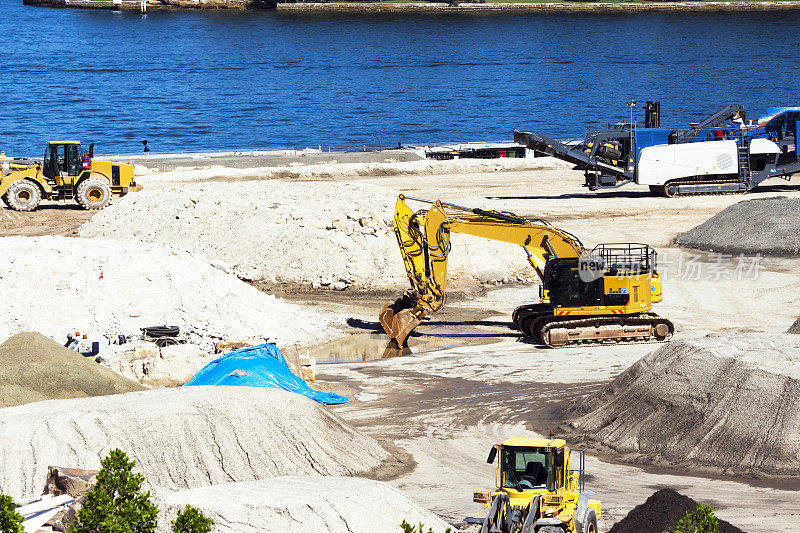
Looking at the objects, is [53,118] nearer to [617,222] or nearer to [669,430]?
[617,222]

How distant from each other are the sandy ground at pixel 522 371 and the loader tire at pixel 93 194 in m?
15.4

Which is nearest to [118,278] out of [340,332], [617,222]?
[340,332]

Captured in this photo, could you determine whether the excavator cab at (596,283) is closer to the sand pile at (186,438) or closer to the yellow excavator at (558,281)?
the yellow excavator at (558,281)

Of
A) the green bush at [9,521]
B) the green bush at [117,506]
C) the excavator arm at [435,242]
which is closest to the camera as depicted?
the green bush at [9,521]

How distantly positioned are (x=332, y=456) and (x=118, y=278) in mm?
11680

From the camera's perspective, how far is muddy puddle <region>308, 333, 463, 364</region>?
26.8 meters

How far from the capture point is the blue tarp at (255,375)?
21.4 m

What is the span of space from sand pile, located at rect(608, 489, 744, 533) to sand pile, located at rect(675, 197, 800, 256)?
22.6 m

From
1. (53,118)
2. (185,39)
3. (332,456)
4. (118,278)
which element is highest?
(185,39)

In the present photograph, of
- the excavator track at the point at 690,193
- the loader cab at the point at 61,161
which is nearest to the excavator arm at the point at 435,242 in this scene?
the excavator track at the point at 690,193

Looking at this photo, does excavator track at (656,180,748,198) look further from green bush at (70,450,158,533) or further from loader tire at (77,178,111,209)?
green bush at (70,450,158,533)

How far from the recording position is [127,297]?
88.3 ft

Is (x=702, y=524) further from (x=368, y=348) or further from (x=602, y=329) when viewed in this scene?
(x=368, y=348)

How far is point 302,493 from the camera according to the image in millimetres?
13992
